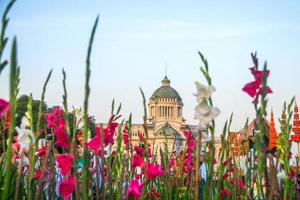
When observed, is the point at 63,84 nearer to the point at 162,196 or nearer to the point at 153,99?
the point at 162,196

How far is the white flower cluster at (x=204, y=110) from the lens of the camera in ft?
3.79

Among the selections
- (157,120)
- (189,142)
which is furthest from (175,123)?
(189,142)

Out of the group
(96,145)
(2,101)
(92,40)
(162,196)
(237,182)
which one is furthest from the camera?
(162,196)

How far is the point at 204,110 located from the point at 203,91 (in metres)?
0.05

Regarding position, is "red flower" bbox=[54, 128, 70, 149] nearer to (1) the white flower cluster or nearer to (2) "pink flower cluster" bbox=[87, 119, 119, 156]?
(2) "pink flower cluster" bbox=[87, 119, 119, 156]

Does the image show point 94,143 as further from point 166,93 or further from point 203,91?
point 166,93

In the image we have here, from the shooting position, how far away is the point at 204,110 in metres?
1.16

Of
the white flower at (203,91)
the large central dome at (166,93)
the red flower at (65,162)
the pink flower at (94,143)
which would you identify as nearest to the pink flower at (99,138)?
the pink flower at (94,143)

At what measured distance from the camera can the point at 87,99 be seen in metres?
1.04

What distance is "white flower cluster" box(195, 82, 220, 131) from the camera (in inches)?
45.5

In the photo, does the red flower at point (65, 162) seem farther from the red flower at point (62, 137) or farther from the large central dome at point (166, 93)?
the large central dome at point (166, 93)

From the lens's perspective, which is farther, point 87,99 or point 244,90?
point 244,90

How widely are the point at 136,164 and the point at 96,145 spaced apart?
239 mm

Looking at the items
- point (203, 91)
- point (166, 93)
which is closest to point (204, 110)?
point (203, 91)
